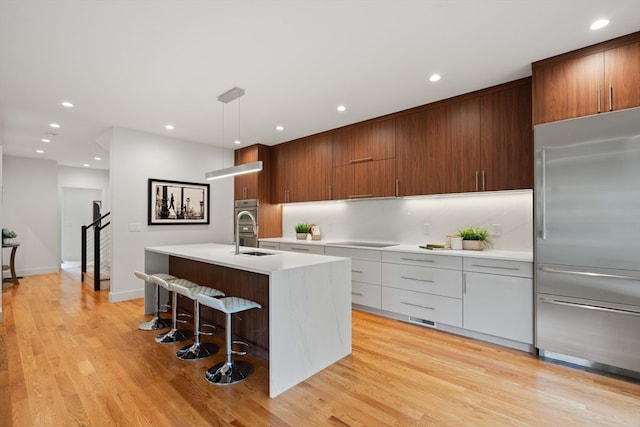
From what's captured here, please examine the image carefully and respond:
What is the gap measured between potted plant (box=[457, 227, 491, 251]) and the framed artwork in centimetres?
433

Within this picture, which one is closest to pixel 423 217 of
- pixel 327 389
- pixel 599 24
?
pixel 599 24

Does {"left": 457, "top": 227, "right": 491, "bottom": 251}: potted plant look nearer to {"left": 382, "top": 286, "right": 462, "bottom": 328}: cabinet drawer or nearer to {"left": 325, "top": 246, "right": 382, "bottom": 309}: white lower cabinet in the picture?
{"left": 382, "top": 286, "right": 462, "bottom": 328}: cabinet drawer

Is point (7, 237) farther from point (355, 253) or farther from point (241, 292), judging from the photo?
point (355, 253)

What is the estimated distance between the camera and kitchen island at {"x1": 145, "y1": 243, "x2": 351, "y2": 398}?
2.10m

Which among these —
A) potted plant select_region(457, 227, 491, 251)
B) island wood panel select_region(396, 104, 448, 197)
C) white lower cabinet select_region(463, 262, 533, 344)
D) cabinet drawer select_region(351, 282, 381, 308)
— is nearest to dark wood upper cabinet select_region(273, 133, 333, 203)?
island wood panel select_region(396, 104, 448, 197)

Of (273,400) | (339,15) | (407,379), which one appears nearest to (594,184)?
(407,379)

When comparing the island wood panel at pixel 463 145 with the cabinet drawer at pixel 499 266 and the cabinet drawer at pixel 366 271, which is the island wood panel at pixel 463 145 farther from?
the cabinet drawer at pixel 366 271

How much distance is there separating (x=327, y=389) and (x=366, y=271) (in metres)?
1.84

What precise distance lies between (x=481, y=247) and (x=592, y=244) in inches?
41.2

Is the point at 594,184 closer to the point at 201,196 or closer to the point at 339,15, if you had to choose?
the point at 339,15

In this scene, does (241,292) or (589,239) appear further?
(241,292)

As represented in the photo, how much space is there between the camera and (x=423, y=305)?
132 inches

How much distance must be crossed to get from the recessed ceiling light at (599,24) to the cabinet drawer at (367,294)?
3.00 m

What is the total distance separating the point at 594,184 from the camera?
7.70 feet
